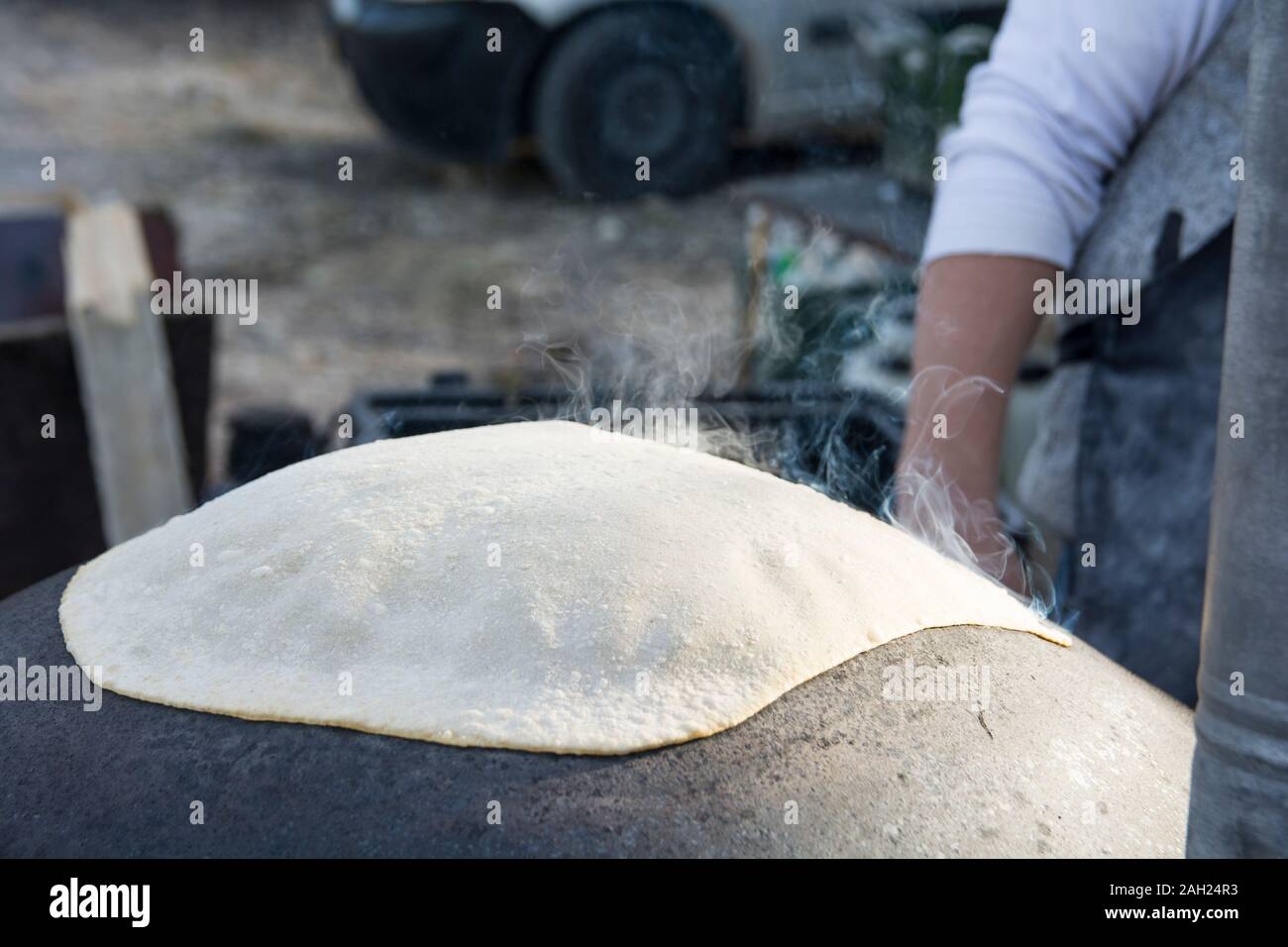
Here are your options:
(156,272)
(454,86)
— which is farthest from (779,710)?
(454,86)

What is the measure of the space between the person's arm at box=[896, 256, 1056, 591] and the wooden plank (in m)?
1.99

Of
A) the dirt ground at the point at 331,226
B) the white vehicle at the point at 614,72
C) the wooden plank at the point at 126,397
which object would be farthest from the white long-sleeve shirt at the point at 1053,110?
the white vehicle at the point at 614,72

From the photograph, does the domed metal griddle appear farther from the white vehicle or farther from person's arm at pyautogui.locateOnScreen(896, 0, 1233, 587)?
the white vehicle

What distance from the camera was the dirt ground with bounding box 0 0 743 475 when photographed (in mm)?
5637

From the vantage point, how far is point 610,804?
0.89 meters

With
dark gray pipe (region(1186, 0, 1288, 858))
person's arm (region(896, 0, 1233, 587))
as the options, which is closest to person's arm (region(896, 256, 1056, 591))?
person's arm (region(896, 0, 1233, 587))

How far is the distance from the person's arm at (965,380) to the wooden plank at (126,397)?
1.99 metres

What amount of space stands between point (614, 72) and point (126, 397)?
4.25 metres

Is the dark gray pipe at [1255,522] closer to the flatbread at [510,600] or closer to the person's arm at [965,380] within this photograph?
the flatbread at [510,600]

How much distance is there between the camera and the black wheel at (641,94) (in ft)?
21.4
